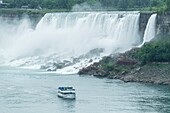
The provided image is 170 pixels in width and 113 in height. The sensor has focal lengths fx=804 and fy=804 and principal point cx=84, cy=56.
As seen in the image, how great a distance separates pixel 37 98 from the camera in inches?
2095

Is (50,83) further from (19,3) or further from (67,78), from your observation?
(19,3)

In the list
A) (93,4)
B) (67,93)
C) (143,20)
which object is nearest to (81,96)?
(67,93)

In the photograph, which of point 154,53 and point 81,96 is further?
point 154,53

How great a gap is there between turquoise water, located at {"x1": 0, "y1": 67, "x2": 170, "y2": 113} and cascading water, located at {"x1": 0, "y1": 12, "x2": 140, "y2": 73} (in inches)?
424

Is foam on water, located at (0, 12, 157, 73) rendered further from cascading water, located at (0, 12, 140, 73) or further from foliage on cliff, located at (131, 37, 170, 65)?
Result: foliage on cliff, located at (131, 37, 170, 65)

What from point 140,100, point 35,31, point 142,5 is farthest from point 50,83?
point 142,5

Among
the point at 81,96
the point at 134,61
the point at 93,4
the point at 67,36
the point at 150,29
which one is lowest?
the point at 81,96

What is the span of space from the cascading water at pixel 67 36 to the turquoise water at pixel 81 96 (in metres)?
10.8

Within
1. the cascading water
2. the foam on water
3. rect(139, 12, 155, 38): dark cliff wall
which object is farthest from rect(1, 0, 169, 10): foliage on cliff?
rect(139, 12, 155, 38): dark cliff wall

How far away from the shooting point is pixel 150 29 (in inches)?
2852

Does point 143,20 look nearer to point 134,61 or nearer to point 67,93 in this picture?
point 134,61

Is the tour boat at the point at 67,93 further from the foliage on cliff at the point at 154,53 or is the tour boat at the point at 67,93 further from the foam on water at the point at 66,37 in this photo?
the foam on water at the point at 66,37

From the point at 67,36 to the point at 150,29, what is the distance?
1318 centimetres

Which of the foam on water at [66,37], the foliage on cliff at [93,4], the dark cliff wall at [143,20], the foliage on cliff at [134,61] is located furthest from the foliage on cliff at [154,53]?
the foliage on cliff at [93,4]
